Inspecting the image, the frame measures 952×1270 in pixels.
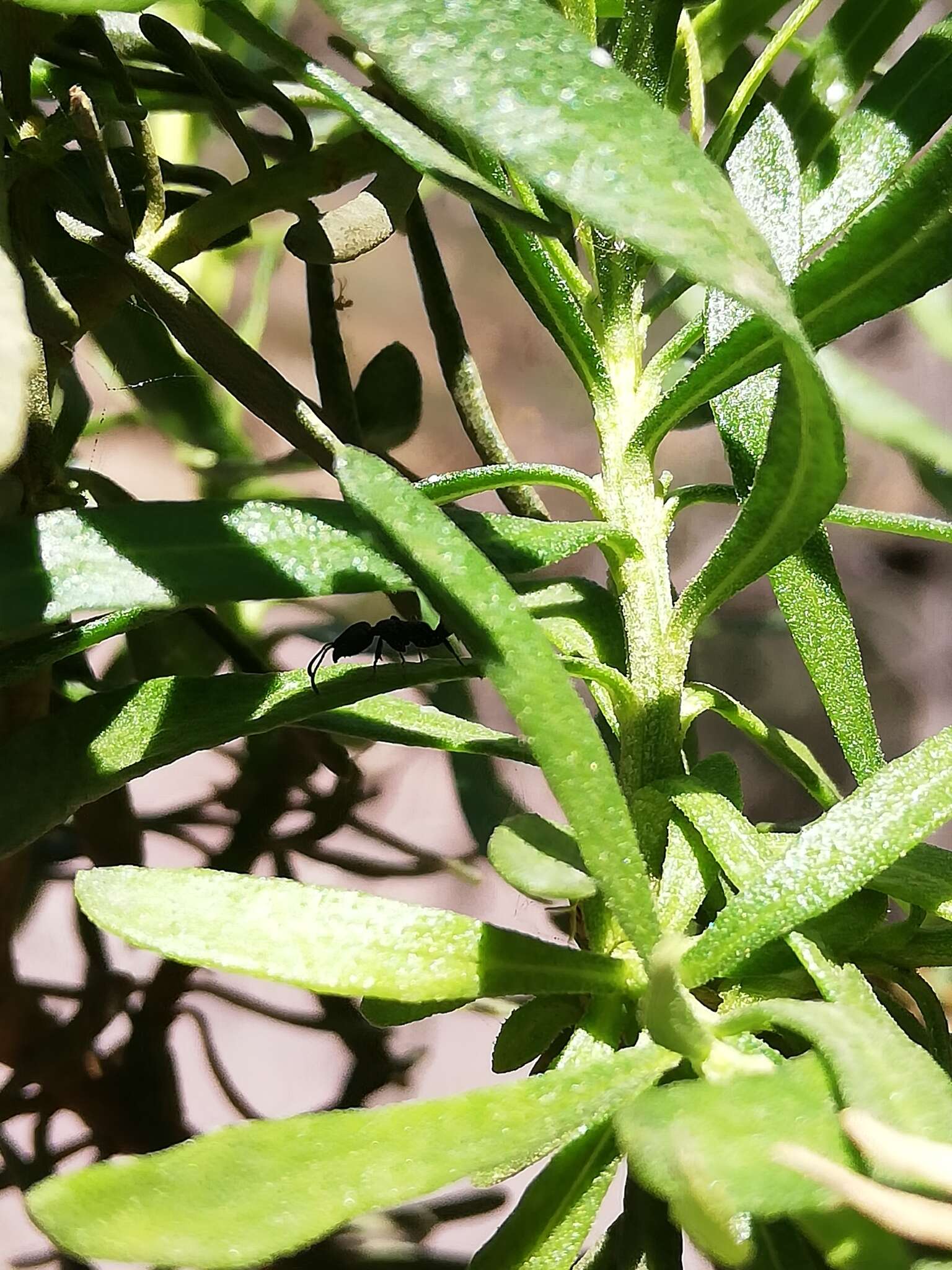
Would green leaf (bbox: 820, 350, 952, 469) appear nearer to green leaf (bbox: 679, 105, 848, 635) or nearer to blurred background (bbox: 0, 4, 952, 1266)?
blurred background (bbox: 0, 4, 952, 1266)

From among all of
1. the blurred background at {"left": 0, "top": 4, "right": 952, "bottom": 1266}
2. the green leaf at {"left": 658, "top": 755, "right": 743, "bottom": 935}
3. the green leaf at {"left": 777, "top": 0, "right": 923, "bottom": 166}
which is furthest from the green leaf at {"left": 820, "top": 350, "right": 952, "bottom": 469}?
the green leaf at {"left": 658, "top": 755, "right": 743, "bottom": 935}

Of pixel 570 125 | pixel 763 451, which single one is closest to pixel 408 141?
pixel 570 125

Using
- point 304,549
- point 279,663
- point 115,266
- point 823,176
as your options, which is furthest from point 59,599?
point 279,663

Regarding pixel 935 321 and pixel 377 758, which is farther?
pixel 377 758

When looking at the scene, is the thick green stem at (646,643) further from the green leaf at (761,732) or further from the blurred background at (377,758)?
the blurred background at (377,758)

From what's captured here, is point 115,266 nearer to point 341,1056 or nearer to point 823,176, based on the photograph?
point 823,176

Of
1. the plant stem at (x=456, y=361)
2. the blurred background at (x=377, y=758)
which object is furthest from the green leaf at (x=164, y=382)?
the plant stem at (x=456, y=361)

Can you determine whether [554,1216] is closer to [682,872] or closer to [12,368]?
[682,872]
